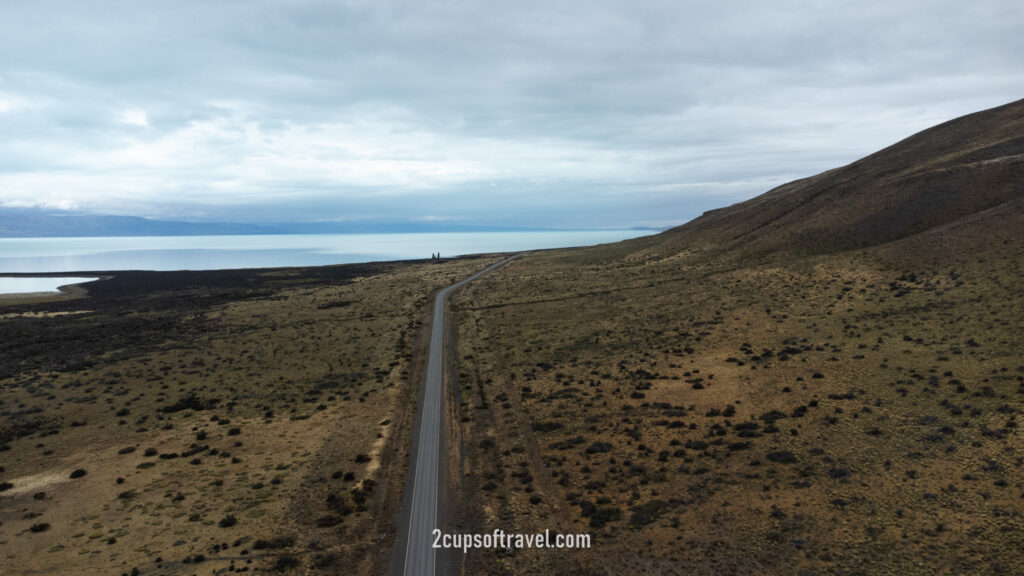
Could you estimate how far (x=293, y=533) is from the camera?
69.7 feet

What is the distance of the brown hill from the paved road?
64.6 m

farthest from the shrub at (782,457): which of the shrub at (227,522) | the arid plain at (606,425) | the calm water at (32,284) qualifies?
the calm water at (32,284)

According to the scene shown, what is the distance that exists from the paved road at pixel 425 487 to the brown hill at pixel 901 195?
64559 millimetres

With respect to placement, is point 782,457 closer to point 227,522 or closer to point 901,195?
point 227,522

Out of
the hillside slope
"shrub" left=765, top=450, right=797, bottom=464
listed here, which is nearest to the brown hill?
the hillside slope

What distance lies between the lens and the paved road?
19.0 meters

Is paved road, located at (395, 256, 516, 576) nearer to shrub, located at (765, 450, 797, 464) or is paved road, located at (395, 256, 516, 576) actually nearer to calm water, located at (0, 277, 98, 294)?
shrub, located at (765, 450, 797, 464)

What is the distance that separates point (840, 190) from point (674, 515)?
9534cm

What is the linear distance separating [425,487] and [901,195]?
8663cm

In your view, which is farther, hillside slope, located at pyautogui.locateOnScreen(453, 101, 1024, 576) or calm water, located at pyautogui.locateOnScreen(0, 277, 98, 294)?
calm water, located at pyautogui.locateOnScreen(0, 277, 98, 294)

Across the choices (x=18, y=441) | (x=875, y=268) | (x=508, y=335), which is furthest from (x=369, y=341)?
(x=875, y=268)

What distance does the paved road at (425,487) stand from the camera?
19.0 metres

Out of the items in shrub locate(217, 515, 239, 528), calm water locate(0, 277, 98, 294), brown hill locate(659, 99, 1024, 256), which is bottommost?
shrub locate(217, 515, 239, 528)

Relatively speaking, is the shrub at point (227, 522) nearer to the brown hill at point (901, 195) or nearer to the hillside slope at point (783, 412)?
the hillside slope at point (783, 412)
